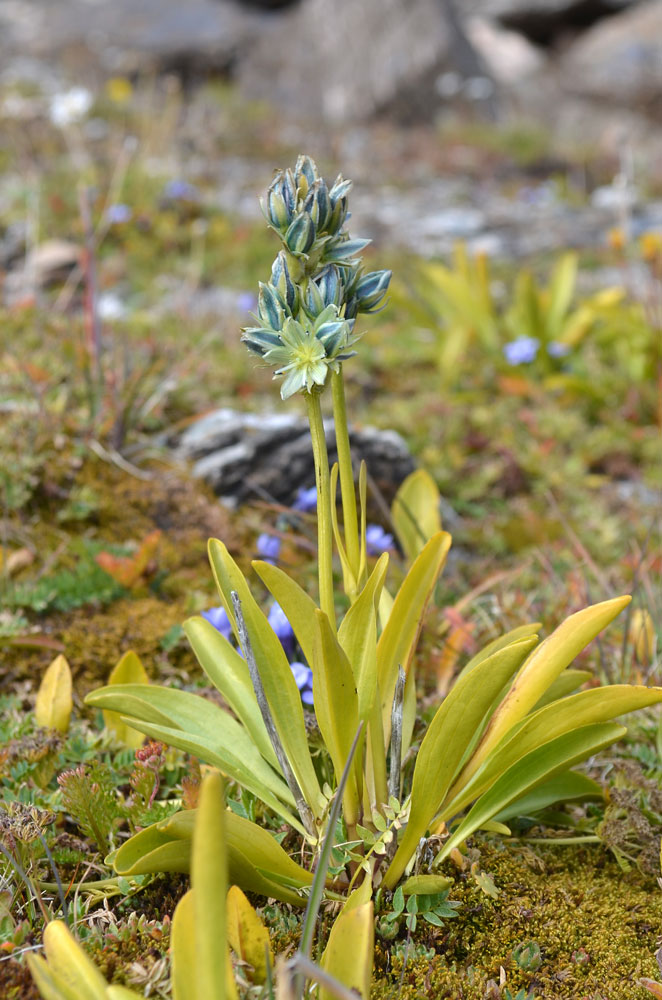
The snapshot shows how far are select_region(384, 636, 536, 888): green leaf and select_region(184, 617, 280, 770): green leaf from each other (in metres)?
0.32

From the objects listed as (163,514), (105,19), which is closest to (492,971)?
(163,514)

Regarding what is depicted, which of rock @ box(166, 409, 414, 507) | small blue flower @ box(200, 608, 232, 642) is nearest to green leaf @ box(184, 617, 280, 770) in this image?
small blue flower @ box(200, 608, 232, 642)

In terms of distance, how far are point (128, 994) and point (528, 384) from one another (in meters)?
3.59

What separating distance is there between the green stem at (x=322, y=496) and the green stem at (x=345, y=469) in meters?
0.03

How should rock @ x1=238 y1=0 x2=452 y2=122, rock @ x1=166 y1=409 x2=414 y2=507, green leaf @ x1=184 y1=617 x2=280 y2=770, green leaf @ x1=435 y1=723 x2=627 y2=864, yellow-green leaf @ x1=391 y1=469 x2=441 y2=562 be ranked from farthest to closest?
rock @ x1=238 y1=0 x2=452 y2=122 → rock @ x1=166 y1=409 x2=414 y2=507 → yellow-green leaf @ x1=391 y1=469 x2=441 y2=562 → green leaf @ x1=184 y1=617 x2=280 y2=770 → green leaf @ x1=435 y1=723 x2=627 y2=864

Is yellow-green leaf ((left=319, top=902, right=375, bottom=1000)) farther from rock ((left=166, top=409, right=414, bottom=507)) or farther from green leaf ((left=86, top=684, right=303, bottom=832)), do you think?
rock ((left=166, top=409, right=414, bottom=507))

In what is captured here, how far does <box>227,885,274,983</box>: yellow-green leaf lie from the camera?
1.31 meters

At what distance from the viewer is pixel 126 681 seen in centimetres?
195

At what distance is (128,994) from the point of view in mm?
1155

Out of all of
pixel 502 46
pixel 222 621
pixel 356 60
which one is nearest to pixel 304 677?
pixel 222 621

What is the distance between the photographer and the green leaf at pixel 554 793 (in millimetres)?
1650

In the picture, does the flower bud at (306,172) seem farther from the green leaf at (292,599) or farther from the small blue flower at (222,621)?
the small blue flower at (222,621)

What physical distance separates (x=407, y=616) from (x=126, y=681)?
0.79 metres

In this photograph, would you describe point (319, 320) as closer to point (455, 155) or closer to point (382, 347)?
point (382, 347)
